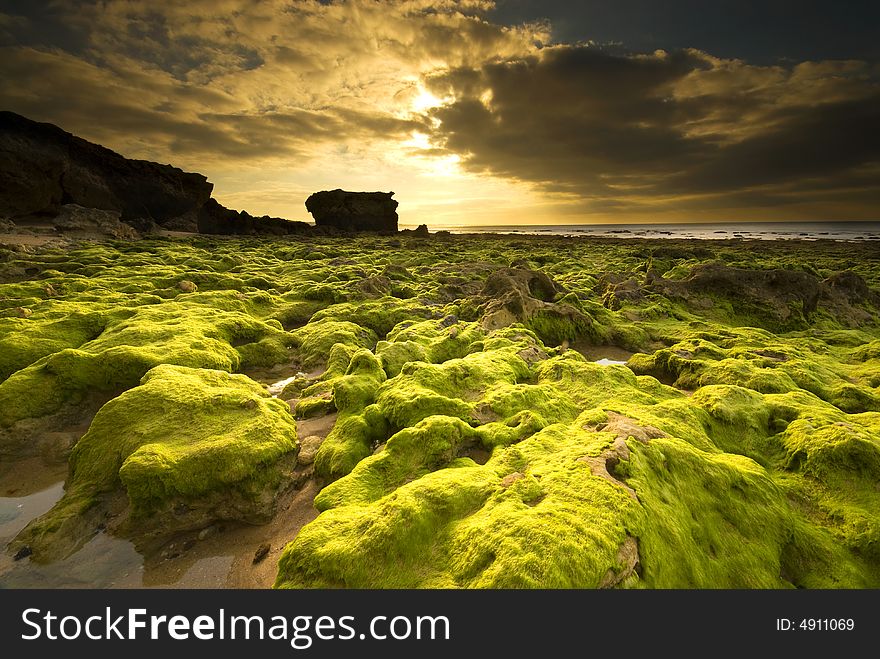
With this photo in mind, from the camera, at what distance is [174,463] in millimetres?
4938

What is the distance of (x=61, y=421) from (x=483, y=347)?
9.23 metres

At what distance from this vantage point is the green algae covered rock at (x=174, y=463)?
4691mm

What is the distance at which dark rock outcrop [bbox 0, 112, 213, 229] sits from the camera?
4053 centimetres

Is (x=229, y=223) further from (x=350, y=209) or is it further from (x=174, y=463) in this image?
(x=174, y=463)

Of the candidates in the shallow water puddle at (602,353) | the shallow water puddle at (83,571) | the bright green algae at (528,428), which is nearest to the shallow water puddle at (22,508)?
the shallow water puddle at (83,571)

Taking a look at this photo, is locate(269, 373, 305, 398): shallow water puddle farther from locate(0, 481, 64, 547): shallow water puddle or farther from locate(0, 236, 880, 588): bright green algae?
locate(0, 481, 64, 547): shallow water puddle

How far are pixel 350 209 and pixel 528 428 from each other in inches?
3835

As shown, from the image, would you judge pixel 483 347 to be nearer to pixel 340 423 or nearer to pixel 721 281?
pixel 340 423

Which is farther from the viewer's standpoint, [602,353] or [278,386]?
[602,353]

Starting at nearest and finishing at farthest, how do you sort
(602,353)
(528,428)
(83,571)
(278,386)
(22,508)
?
(83,571) < (22,508) < (528,428) < (278,386) < (602,353)

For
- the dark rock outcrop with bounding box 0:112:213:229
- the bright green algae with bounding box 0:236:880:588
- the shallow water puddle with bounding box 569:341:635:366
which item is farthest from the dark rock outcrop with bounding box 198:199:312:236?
the shallow water puddle with bounding box 569:341:635:366

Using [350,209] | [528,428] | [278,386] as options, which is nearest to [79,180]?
[350,209]

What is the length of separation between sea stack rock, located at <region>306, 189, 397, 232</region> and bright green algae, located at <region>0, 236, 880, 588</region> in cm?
8348

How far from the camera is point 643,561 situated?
132 inches
